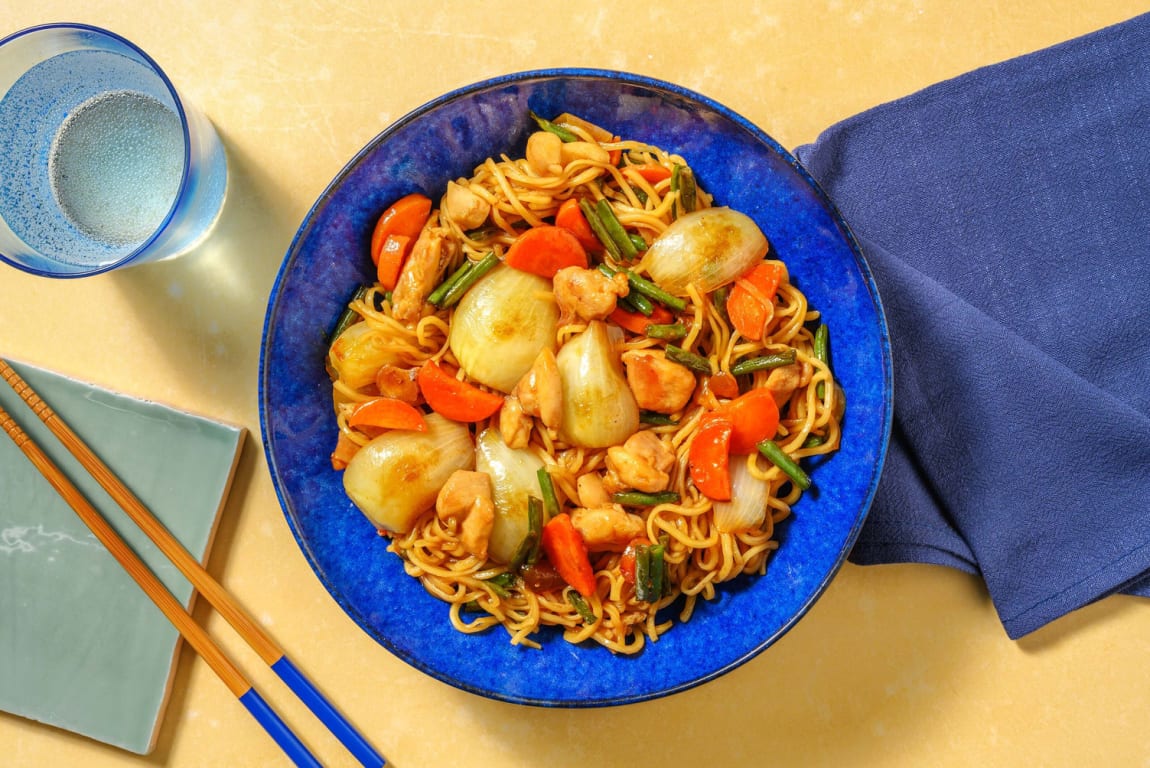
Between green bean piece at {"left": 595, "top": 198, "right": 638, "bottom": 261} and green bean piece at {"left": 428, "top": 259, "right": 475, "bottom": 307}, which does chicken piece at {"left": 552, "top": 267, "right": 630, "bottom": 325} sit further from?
green bean piece at {"left": 428, "top": 259, "right": 475, "bottom": 307}

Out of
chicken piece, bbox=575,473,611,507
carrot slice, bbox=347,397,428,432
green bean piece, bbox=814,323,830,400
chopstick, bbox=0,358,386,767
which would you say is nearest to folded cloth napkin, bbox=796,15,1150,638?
green bean piece, bbox=814,323,830,400

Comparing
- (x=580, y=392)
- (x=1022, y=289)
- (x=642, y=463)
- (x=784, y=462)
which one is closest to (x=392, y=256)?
(x=580, y=392)

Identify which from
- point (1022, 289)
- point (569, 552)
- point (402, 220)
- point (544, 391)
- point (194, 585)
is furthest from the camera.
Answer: point (194, 585)

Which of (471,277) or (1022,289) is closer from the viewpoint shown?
(471,277)

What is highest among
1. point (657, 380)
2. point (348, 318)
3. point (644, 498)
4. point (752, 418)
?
point (348, 318)

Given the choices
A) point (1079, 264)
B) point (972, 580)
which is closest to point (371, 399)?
point (972, 580)

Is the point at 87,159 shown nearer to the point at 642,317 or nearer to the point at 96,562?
the point at 96,562

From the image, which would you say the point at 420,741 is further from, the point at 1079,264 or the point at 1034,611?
the point at 1079,264
